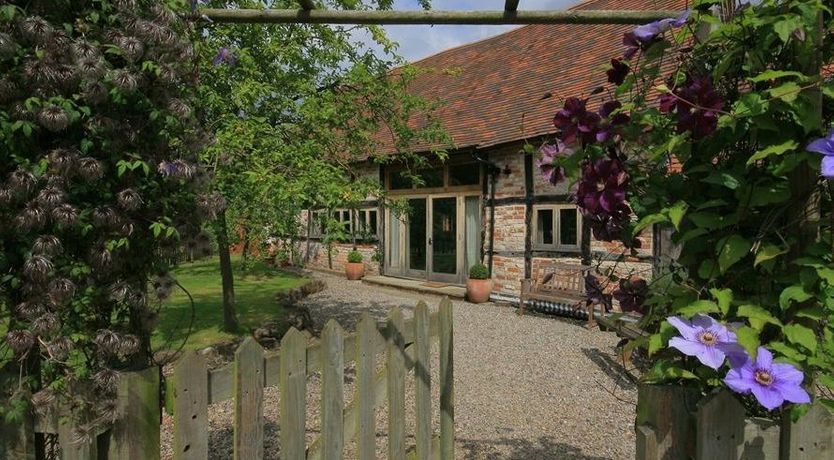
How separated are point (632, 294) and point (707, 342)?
1.51 feet

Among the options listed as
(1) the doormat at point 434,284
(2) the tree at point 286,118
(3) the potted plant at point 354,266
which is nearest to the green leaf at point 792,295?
(2) the tree at point 286,118

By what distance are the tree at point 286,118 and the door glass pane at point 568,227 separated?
3597 mm

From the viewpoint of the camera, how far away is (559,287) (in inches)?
356

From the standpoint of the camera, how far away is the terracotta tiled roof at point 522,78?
10156 mm

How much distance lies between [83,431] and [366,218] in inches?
539

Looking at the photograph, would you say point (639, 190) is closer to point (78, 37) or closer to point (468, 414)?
point (78, 37)

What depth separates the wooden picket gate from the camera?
1.59 meters

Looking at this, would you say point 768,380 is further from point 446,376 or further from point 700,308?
point 446,376

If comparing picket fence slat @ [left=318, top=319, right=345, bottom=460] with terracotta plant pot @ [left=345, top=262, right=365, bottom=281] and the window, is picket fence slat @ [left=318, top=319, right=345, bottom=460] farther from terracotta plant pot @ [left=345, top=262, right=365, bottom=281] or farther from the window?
terracotta plant pot @ [left=345, top=262, right=365, bottom=281]

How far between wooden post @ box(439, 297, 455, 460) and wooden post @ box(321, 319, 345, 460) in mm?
803

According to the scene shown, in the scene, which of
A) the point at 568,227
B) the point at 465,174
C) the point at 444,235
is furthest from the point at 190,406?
the point at 444,235

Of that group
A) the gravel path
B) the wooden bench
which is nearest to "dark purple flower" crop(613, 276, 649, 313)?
the gravel path

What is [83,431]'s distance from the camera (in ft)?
4.97

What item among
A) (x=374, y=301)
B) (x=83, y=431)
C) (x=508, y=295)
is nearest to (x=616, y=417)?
(x=83, y=431)
